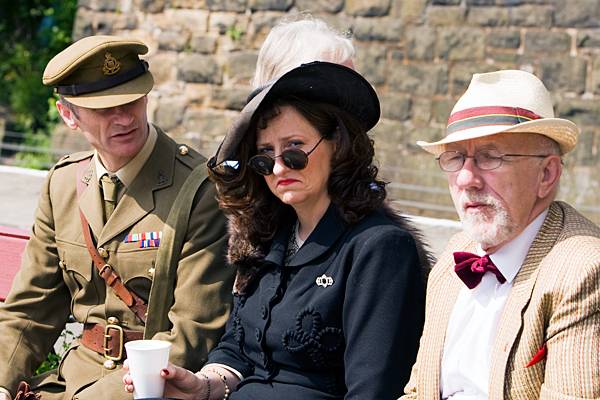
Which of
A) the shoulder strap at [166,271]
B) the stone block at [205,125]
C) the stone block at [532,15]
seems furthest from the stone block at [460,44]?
the shoulder strap at [166,271]

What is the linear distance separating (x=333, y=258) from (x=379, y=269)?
214 millimetres

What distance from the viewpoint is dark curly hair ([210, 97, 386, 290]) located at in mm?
3441

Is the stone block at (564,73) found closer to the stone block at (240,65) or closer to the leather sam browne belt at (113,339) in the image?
the stone block at (240,65)

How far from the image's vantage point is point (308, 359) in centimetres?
334

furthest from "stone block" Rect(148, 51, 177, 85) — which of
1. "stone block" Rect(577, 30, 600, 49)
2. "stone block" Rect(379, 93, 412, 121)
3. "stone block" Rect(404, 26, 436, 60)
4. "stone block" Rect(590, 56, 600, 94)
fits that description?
"stone block" Rect(590, 56, 600, 94)

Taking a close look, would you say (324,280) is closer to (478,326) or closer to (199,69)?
(478,326)

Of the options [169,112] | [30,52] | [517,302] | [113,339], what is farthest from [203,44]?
[517,302]

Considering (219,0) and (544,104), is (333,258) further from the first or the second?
(219,0)

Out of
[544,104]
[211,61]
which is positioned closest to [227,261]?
[544,104]

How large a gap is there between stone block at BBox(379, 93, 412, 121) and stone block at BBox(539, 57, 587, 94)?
1194 mm

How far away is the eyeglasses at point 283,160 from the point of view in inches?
133

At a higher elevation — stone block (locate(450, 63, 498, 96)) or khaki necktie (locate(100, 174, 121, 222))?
stone block (locate(450, 63, 498, 96))

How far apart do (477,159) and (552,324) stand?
50 centimetres

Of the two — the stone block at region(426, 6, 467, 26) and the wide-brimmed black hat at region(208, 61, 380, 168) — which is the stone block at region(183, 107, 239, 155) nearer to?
the stone block at region(426, 6, 467, 26)
